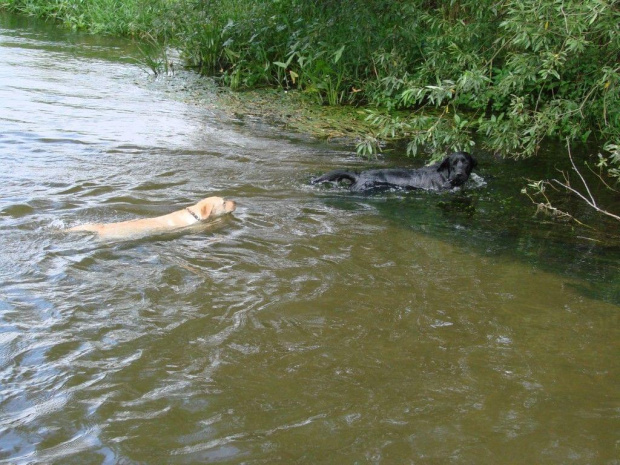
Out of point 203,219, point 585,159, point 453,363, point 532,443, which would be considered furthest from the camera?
point 585,159

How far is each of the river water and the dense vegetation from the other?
3.34ft

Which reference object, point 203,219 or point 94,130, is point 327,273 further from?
point 94,130

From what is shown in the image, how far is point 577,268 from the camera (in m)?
5.97

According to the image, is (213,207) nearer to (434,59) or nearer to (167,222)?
(167,222)

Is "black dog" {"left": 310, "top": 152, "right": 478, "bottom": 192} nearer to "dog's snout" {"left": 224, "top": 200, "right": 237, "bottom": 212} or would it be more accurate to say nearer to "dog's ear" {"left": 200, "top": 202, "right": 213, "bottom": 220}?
"dog's snout" {"left": 224, "top": 200, "right": 237, "bottom": 212}

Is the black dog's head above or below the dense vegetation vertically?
below

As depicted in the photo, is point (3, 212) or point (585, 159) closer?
point (3, 212)

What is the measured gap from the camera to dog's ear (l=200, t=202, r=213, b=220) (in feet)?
21.3

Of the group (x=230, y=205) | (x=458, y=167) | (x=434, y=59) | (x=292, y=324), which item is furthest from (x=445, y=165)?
(x=292, y=324)

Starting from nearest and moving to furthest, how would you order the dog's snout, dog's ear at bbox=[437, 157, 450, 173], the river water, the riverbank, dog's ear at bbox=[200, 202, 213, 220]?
1. the river water
2. dog's ear at bbox=[200, 202, 213, 220]
3. the dog's snout
4. dog's ear at bbox=[437, 157, 450, 173]
5. the riverbank

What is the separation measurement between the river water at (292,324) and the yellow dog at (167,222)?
0.11m

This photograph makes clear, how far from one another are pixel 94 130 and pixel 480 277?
6.16 m

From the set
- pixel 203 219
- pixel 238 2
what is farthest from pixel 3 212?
pixel 238 2

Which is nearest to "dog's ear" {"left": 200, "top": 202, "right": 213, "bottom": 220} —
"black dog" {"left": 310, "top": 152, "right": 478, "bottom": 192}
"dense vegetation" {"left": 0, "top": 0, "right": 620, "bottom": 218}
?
"black dog" {"left": 310, "top": 152, "right": 478, "bottom": 192}
